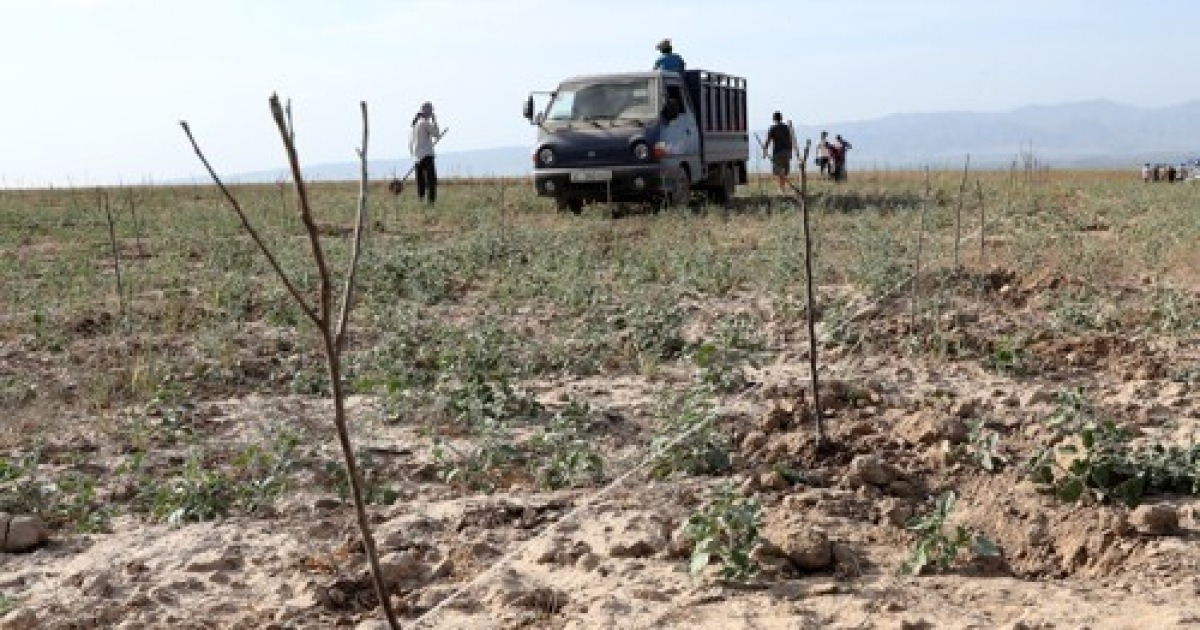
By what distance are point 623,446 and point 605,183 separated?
31.8 feet

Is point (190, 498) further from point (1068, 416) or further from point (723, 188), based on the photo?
point (723, 188)

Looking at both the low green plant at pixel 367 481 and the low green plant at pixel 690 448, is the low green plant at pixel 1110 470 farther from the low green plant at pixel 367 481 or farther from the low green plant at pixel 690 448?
the low green plant at pixel 367 481

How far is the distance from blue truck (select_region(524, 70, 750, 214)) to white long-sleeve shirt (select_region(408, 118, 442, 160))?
1.71m

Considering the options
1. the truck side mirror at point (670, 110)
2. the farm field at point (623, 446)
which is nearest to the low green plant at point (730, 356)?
the farm field at point (623, 446)

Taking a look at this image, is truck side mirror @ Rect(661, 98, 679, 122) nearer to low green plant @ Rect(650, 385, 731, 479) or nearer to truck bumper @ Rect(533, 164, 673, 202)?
truck bumper @ Rect(533, 164, 673, 202)

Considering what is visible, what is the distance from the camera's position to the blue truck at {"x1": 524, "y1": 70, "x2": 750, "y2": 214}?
1448 centimetres

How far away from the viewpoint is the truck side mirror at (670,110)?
1462cm

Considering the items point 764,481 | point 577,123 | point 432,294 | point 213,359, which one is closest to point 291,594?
point 764,481

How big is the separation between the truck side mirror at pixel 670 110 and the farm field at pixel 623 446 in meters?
4.29

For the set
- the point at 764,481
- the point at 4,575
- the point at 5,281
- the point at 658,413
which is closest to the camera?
the point at 4,575

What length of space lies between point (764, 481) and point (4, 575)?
2632 mm

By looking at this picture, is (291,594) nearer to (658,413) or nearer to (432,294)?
(658,413)

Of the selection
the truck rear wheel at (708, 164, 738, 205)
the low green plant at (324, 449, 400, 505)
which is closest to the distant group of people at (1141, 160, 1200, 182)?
the truck rear wheel at (708, 164, 738, 205)

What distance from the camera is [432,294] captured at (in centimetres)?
935
